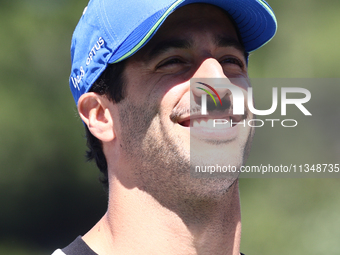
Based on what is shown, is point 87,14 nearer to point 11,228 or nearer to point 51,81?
point 51,81

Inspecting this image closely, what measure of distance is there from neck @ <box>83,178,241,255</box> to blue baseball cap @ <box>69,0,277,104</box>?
0.61 metres

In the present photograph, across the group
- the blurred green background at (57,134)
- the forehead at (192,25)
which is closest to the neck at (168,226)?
the forehead at (192,25)

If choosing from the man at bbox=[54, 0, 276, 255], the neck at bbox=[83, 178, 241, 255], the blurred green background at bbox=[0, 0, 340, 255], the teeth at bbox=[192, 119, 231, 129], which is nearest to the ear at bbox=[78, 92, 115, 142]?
the man at bbox=[54, 0, 276, 255]

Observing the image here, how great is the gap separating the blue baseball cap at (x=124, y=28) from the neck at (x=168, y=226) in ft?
2.01

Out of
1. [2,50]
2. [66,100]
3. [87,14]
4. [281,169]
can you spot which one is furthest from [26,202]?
[87,14]

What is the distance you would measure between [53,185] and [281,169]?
3520mm

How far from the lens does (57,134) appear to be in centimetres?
771

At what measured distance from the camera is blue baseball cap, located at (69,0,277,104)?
2152 millimetres

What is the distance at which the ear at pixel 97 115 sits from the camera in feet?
7.79

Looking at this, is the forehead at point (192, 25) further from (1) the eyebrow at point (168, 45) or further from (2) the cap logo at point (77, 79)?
(2) the cap logo at point (77, 79)

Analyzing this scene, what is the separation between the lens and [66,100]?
770cm

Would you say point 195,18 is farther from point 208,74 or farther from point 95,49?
point 95,49

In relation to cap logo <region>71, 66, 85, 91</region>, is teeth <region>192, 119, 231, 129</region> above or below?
below

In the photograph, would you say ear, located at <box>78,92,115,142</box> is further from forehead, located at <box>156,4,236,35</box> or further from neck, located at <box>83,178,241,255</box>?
forehead, located at <box>156,4,236,35</box>
